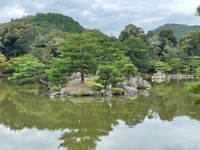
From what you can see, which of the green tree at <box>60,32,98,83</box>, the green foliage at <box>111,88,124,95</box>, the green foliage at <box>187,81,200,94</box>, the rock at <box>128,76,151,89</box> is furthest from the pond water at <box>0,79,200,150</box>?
the rock at <box>128,76,151,89</box>

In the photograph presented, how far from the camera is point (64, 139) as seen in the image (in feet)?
36.8

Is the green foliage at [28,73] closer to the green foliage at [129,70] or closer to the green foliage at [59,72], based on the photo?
the green foliage at [59,72]

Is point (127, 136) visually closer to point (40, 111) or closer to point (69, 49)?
point (40, 111)

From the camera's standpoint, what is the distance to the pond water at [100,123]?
10.5 meters

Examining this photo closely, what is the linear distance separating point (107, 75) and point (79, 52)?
8.31ft

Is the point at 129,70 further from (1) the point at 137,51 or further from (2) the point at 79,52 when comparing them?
(1) the point at 137,51

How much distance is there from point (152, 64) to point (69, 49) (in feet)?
71.8

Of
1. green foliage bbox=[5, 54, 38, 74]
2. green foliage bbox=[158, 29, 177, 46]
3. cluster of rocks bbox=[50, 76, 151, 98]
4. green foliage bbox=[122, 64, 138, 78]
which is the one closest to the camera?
cluster of rocks bbox=[50, 76, 151, 98]

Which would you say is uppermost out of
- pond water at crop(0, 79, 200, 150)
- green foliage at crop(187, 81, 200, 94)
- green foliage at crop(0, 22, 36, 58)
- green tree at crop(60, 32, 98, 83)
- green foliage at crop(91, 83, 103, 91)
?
green foliage at crop(0, 22, 36, 58)

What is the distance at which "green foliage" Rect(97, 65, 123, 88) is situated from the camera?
21203 mm

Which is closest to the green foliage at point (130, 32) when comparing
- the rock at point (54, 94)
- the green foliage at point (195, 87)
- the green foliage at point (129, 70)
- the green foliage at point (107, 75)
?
the green foliage at point (129, 70)

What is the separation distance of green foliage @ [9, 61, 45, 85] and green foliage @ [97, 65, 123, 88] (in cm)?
717

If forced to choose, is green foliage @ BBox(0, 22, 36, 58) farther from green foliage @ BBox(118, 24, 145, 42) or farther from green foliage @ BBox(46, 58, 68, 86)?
green foliage @ BBox(46, 58, 68, 86)

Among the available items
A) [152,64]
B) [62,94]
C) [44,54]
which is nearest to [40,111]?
[62,94]
